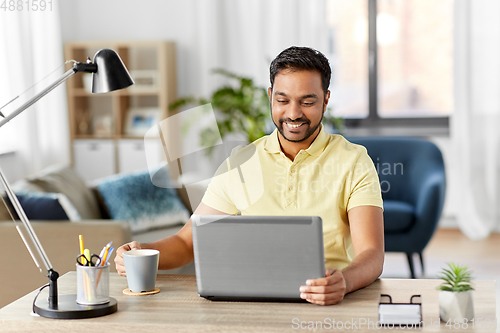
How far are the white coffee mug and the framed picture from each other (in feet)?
12.7

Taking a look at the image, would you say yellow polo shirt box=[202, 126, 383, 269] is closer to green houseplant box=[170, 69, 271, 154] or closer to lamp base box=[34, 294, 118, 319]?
lamp base box=[34, 294, 118, 319]

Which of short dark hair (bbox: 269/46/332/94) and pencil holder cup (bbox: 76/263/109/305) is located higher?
short dark hair (bbox: 269/46/332/94)

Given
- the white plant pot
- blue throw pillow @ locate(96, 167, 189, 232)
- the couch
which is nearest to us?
the white plant pot

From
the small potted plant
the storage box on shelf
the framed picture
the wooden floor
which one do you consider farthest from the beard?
the framed picture

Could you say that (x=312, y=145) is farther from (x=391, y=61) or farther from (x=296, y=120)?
(x=391, y=61)

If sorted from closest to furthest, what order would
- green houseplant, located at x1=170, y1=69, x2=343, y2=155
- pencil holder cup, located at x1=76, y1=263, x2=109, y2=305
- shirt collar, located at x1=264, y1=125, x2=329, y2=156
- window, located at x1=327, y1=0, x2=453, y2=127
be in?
1. pencil holder cup, located at x1=76, y1=263, x2=109, y2=305
2. shirt collar, located at x1=264, y1=125, x2=329, y2=156
3. green houseplant, located at x1=170, y1=69, x2=343, y2=155
4. window, located at x1=327, y1=0, x2=453, y2=127

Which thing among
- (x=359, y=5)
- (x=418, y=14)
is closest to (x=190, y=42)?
(x=359, y=5)

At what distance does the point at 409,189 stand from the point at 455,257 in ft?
2.60

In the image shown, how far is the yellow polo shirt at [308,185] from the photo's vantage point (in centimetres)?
159

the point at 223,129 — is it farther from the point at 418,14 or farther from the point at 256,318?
the point at 256,318

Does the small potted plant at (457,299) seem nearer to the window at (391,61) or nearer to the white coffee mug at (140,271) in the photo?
the white coffee mug at (140,271)

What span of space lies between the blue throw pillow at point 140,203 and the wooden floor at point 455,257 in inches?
54.3

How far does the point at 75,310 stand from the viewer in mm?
1210

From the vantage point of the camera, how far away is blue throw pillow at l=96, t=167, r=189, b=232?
3.25 meters
